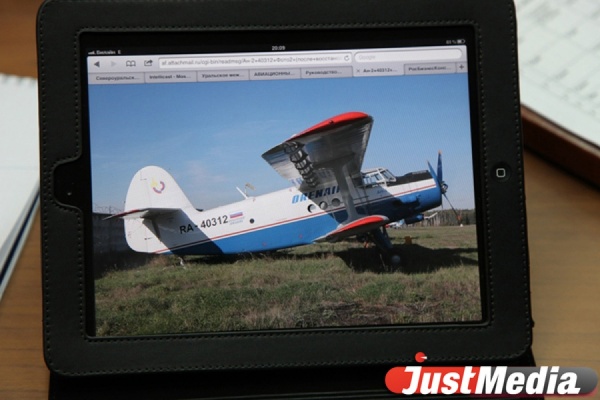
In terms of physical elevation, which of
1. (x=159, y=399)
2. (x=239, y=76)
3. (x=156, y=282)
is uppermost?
(x=239, y=76)

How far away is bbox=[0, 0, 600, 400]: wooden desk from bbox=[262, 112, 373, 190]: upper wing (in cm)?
22

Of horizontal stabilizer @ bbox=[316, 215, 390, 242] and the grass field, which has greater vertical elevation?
horizontal stabilizer @ bbox=[316, 215, 390, 242]

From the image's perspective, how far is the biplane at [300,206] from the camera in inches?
22.2

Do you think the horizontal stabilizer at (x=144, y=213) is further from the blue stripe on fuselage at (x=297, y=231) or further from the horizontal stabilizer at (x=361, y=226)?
the horizontal stabilizer at (x=361, y=226)

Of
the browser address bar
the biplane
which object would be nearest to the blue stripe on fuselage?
the biplane

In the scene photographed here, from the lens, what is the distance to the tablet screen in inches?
22.0

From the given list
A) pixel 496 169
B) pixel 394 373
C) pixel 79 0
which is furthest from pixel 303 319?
pixel 79 0

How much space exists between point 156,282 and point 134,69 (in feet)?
0.60

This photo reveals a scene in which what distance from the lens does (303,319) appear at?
1.84ft

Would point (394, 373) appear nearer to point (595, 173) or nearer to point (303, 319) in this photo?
point (303, 319)

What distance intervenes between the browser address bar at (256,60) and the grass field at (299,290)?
16 cm

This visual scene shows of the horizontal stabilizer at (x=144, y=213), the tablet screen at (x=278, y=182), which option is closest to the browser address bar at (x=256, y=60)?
the tablet screen at (x=278, y=182)

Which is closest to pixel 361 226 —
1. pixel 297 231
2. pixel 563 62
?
pixel 297 231

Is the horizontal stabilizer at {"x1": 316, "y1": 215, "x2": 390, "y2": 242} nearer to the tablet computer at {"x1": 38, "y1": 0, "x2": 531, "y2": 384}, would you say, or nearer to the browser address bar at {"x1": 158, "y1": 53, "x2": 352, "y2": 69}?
the tablet computer at {"x1": 38, "y1": 0, "x2": 531, "y2": 384}
